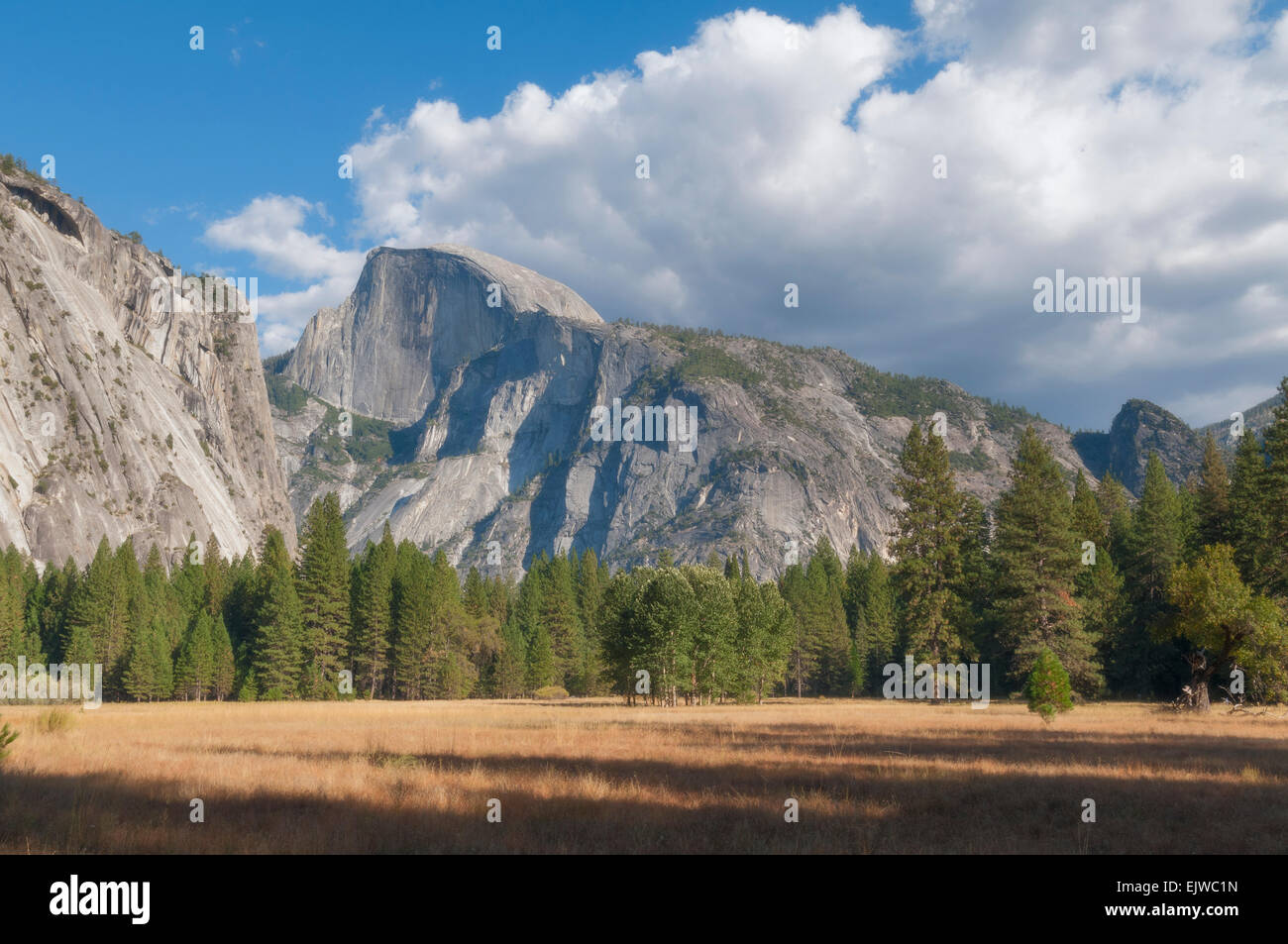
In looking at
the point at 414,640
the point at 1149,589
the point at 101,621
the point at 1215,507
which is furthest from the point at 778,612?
the point at 101,621

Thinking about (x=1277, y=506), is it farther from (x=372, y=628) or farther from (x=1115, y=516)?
(x=372, y=628)

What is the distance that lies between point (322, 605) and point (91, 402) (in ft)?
298

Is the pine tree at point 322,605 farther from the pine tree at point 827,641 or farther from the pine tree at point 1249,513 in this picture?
the pine tree at point 1249,513

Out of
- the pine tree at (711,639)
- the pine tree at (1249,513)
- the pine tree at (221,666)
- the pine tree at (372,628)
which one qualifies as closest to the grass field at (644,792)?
the pine tree at (1249,513)

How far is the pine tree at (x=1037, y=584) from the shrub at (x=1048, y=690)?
1764 cm

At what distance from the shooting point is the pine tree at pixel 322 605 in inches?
2813

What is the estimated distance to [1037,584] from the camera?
46.8 meters

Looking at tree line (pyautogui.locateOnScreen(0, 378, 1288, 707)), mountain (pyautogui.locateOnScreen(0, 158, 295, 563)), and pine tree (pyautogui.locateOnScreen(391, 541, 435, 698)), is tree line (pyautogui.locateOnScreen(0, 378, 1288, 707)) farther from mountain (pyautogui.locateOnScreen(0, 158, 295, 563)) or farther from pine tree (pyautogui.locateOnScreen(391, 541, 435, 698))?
mountain (pyautogui.locateOnScreen(0, 158, 295, 563))

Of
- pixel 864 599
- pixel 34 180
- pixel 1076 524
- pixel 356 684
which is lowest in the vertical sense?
pixel 356 684

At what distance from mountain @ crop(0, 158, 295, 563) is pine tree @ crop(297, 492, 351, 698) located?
200ft
